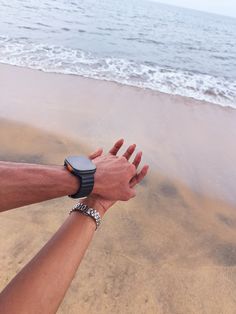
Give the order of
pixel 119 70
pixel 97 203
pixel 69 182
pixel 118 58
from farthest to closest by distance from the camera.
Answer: pixel 118 58
pixel 119 70
pixel 97 203
pixel 69 182

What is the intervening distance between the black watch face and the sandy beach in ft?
3.50

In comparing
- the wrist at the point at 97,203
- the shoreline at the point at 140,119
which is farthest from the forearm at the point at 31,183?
the shoreline at the point at 140,119

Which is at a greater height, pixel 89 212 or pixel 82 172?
pixel 82 172

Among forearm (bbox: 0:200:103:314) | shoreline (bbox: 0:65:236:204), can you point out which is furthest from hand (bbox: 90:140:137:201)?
shoreline (bbox: 0:65:236:204)

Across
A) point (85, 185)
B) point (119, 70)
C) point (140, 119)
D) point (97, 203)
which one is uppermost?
point (85, 185)

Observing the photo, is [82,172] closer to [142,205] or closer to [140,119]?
[142,205]

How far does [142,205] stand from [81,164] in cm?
184

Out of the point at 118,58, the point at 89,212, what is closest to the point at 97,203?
the point at 89,212

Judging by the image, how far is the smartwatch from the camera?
1476 mm

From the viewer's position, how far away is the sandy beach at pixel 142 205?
2.30 metres

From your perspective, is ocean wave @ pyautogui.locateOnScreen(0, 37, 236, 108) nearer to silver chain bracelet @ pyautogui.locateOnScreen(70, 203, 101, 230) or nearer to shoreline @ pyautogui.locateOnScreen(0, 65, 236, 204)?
shoreline @ pyautogui.locateOnScreen(0, 65, 236, 204)

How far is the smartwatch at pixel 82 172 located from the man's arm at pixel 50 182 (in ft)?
0.07

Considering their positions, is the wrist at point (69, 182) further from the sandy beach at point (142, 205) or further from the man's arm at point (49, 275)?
the sandy beach at point (142, 205)

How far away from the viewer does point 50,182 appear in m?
1.39
